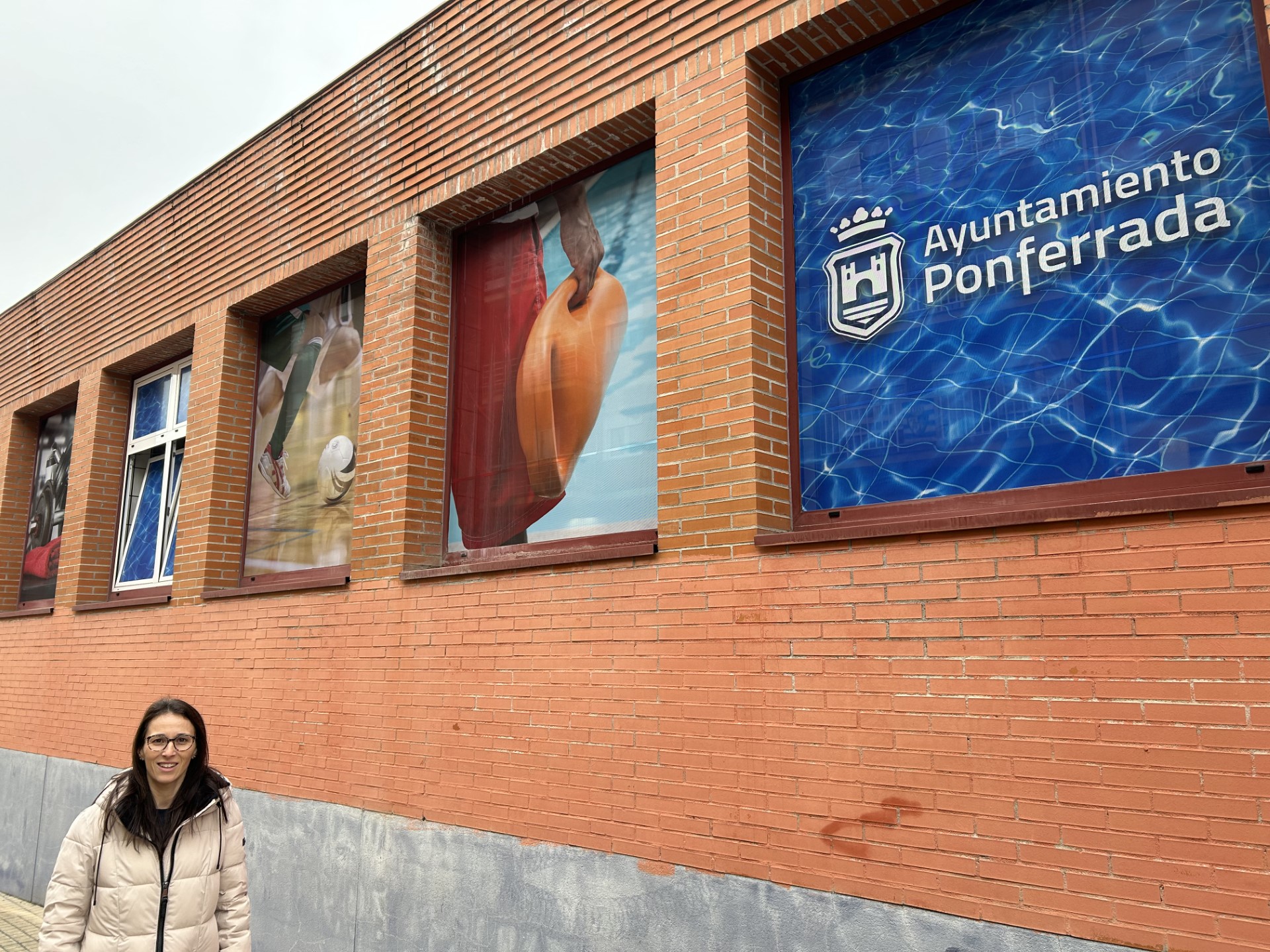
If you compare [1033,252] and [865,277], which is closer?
[1033,252]

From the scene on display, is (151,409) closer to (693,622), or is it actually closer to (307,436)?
(307,436)

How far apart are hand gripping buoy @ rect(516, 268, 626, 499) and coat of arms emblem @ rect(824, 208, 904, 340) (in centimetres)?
132

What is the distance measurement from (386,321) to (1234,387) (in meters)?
4.77

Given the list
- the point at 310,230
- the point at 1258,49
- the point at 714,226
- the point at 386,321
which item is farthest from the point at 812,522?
the point at 310,230

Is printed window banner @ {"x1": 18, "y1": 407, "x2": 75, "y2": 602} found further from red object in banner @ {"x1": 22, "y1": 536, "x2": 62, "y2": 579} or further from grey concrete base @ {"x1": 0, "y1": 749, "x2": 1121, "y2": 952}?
grey concrete base @ {"x1": 0, "y1": 749, "x2": 1121, "y2": 952}

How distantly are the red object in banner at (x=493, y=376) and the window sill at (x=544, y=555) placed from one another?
0.36ft

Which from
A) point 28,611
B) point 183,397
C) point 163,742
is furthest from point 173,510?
point 163,742

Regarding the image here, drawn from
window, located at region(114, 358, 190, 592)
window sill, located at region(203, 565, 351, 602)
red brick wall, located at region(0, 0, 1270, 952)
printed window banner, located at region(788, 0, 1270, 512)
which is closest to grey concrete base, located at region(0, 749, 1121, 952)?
red brick wall, located at region(0, 0, 1270, 952)

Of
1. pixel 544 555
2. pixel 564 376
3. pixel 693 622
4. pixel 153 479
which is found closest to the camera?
pixel 693 622

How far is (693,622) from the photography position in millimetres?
4168

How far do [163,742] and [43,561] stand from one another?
8907mm

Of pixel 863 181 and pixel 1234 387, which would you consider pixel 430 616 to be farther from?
pixel 1234 387

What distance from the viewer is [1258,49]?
10.9 feet

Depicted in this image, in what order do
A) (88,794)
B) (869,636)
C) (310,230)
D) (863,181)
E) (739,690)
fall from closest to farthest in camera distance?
1. (869,636)
2. (739,690)
3. (863,181)
4. (310,230)
5. (88,794)
